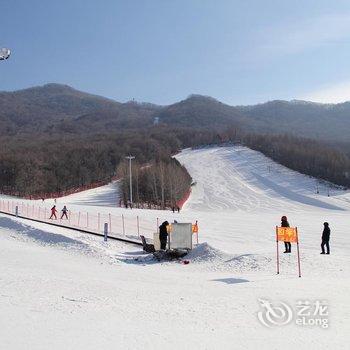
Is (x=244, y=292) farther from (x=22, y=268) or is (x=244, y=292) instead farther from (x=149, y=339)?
(x=22, y=268)

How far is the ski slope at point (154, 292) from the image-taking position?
8.54 meters

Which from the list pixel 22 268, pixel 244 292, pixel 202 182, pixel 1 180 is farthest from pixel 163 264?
pixel 1 180

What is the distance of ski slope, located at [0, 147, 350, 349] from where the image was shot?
8539 millimetres

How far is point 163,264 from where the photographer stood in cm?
1986

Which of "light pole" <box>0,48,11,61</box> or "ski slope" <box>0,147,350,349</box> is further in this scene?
"light pole" <box>0,48,11,61</box>

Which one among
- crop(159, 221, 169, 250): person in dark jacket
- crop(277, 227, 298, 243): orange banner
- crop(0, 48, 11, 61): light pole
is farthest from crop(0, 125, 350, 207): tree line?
crop(277, 227, 298, 243): orange banner

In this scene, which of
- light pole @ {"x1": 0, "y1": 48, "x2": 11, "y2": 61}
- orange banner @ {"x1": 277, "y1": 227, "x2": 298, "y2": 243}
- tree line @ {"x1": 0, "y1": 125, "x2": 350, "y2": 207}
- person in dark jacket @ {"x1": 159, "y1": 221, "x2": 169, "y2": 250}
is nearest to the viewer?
orange banner @ {"x1": 277, "y1": 227, "x2": 298, "y2": 243}

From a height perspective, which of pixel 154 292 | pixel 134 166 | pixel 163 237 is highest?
pixel 134 166

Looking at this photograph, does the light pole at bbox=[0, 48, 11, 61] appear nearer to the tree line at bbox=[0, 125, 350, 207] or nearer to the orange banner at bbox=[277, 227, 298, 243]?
the tree line at bbox=[0, 125, 350, 207]

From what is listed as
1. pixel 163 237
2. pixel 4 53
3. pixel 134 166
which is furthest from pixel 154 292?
pixel 134 166

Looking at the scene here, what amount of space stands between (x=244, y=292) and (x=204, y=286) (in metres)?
1.56

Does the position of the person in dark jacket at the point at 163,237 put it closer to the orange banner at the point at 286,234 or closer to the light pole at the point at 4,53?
the orange banner at the point at 286,234

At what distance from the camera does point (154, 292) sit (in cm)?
1286

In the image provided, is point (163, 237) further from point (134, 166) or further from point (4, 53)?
point (134, 166)
